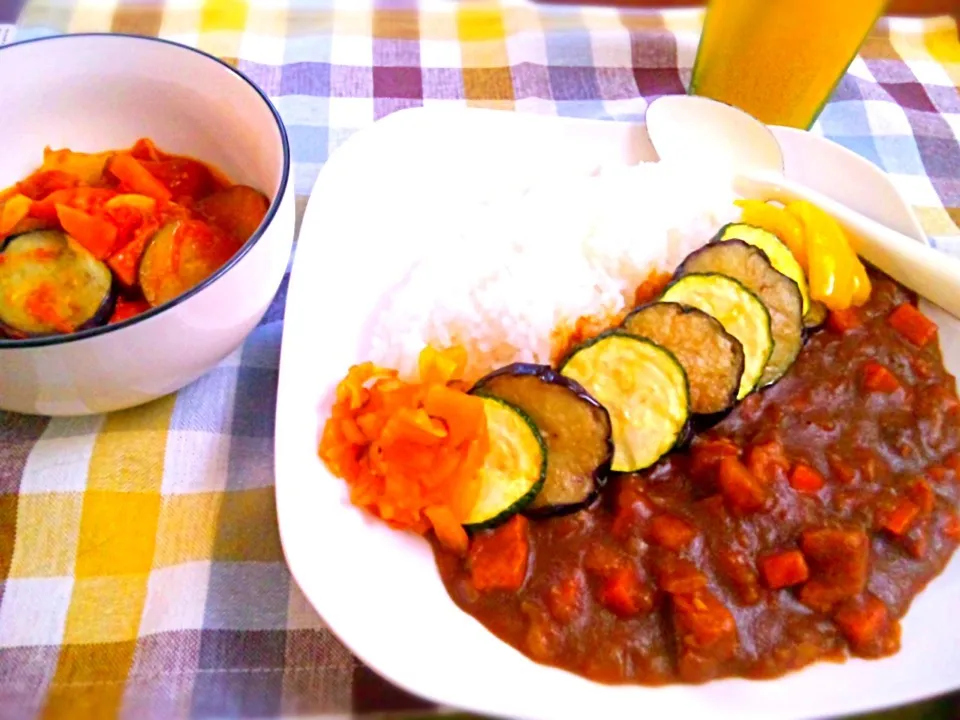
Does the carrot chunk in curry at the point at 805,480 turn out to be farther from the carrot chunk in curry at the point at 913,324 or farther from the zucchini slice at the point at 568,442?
the carrot chunk in curry at the point at 913,324

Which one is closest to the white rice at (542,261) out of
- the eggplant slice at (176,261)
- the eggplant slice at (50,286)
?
the eggplant slice at (176,261)

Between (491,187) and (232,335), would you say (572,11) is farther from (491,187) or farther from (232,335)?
(232,335)

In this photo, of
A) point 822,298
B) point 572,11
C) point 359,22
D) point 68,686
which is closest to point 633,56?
point 572,11

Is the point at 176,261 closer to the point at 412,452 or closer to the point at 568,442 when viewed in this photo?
the point at 412,452

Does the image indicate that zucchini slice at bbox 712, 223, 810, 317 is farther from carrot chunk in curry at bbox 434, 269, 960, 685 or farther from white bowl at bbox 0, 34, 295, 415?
white bowl at bbox 0, 34, 295, 415

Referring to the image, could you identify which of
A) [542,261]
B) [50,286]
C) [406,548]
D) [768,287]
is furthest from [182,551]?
[768,287]
